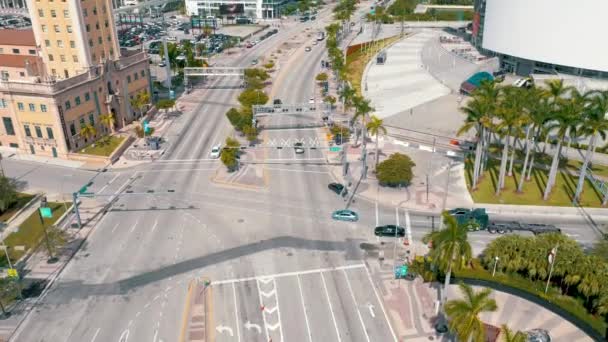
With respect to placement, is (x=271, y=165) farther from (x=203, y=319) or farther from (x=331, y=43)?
(x=331, y=43)

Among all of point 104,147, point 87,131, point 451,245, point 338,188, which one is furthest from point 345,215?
point 87,131

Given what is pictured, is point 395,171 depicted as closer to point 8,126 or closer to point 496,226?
point 496,226

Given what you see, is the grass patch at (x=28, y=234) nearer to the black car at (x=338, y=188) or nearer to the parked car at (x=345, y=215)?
the parked car at (x=345, y=215)

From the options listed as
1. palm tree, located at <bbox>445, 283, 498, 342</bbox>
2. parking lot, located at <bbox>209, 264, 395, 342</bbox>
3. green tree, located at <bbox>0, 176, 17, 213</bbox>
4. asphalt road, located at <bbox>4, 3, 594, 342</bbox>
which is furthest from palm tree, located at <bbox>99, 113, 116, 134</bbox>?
palm tree, located at <bbox>445, 283, 498, 342</bbox>

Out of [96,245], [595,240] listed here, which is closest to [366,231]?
[595,240]

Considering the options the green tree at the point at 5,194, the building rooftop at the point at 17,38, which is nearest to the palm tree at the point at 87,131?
the green tree at the point at 5,194

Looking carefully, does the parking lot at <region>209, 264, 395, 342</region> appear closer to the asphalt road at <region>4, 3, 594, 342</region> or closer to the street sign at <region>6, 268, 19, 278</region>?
the asphalt road at <region>4, 3, 594, 342</region>

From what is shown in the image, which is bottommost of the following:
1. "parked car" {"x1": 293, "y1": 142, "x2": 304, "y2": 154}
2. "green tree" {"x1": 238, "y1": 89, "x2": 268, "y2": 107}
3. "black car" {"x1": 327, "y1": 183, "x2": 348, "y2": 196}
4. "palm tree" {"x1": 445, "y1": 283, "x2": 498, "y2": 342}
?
"black car" {"x1": 327, "y1": 183, "x2": 348, "y2": 196}
